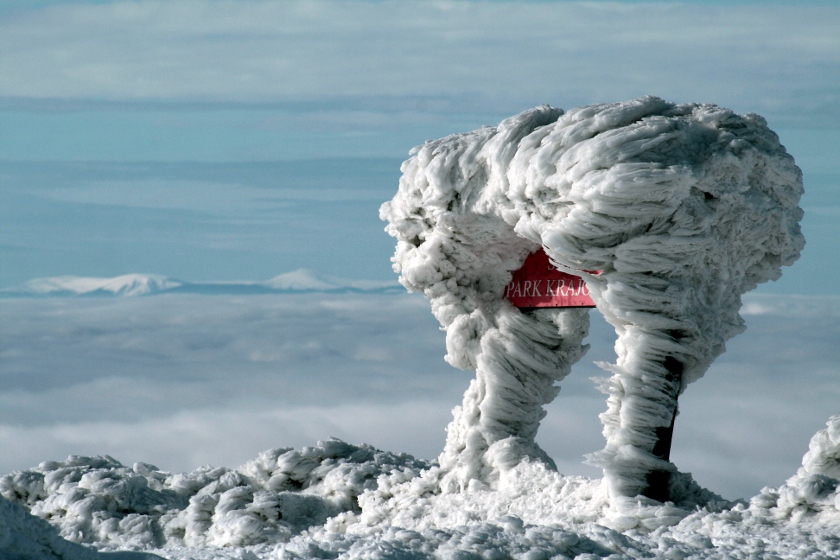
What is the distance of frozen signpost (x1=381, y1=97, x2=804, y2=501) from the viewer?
493 centimetres

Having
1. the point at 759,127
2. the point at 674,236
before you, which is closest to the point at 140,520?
the point at 674,236

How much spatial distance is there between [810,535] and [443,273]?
2123mm

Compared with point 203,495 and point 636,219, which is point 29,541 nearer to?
point 636,219

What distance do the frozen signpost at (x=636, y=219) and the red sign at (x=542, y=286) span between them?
0.04 meters

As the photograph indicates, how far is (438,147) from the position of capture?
561 centimetres

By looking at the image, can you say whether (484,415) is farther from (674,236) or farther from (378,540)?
(378,540)

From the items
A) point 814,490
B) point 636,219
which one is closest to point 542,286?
point 636,219

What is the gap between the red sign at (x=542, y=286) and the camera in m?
5.67

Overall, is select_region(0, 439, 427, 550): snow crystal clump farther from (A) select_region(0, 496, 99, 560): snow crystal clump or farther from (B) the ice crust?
(A) select_region(0, 496, 99, 560): snow crystal clump

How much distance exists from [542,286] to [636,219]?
3.27ft

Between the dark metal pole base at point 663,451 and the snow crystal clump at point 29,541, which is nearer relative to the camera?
the snow crystal clump at point 29,541

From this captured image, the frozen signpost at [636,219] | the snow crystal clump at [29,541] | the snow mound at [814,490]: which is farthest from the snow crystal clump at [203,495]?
the snow crystal clump at [29,541]

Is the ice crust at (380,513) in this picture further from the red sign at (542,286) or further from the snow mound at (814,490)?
the red sign at (542,286)

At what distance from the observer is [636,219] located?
4.93 metres
